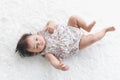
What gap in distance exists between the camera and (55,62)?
4.48 ft

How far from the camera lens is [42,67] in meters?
1.43

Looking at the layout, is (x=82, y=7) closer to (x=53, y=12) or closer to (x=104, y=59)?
(x=53, y=12)

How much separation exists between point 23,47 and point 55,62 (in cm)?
15

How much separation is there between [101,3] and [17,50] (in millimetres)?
521

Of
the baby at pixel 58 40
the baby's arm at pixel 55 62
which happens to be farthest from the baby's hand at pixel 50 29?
the baby's arm at pixel 55 62

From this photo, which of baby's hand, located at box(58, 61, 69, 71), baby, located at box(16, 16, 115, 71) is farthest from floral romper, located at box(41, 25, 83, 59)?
baby's hand, located at box(58, 61, 69, 71)

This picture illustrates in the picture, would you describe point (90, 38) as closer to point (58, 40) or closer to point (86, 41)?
point (86, 41)

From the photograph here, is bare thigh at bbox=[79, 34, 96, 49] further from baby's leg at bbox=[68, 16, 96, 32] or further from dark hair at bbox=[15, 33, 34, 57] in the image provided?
dark hair at bbox=[15, 33, 34, 57]

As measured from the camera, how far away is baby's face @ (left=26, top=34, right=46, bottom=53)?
1.38 meters

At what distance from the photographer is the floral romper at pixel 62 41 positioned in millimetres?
1435

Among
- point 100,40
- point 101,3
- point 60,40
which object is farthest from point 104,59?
point 101,3

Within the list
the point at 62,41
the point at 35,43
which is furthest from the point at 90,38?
the point at 35,43

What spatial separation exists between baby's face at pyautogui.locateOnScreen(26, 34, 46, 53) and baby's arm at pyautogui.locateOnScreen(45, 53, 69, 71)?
0.04 meters

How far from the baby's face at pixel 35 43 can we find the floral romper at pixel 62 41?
36 mm
